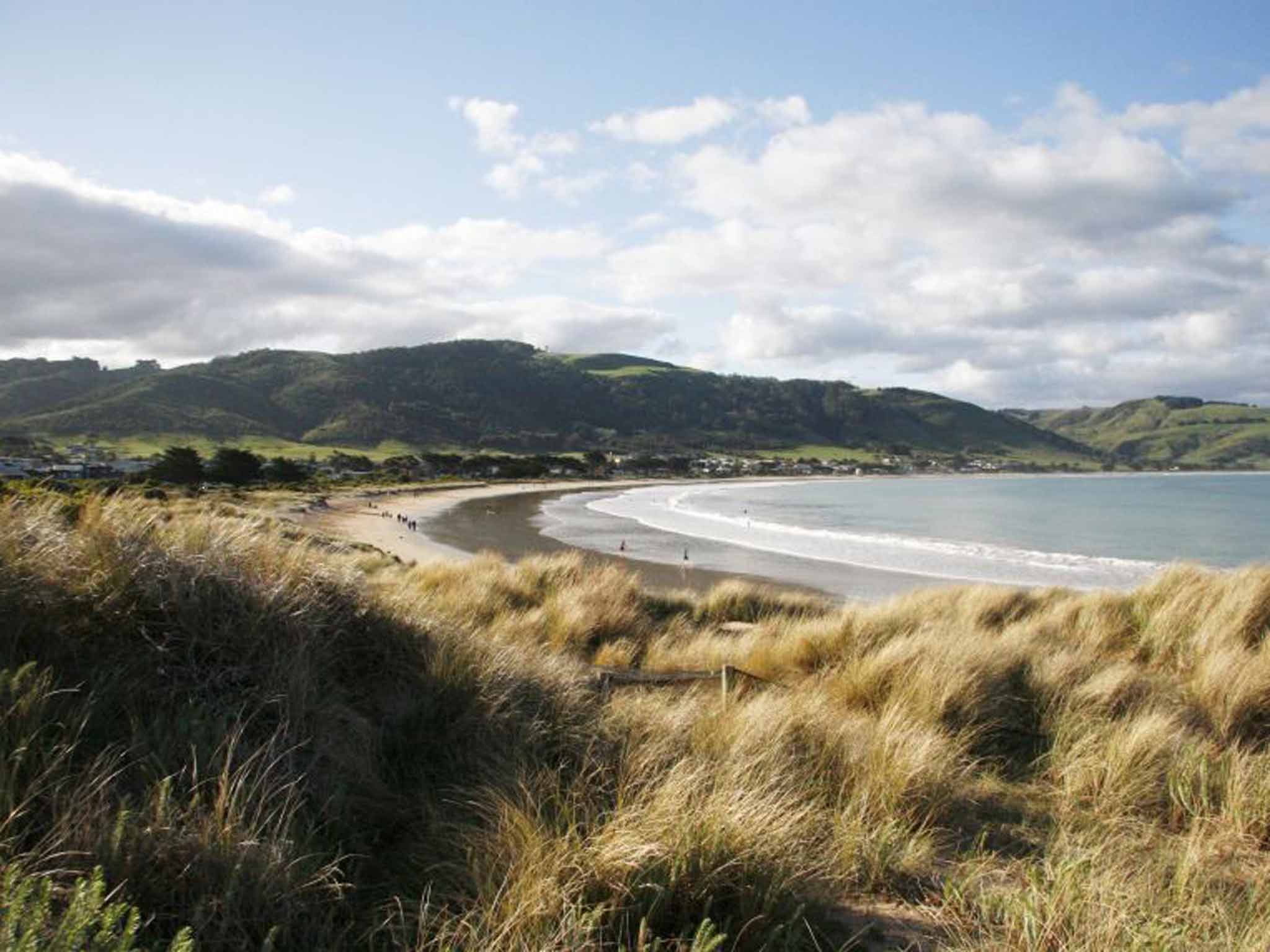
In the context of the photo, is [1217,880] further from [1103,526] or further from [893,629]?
[1103,526]

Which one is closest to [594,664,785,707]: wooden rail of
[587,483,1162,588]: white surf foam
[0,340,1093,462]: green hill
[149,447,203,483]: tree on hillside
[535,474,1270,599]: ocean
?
[535,474,1270,599]: ocean

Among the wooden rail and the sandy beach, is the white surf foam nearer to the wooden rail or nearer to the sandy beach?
the sandy beach

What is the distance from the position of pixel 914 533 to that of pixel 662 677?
47352 millimetres

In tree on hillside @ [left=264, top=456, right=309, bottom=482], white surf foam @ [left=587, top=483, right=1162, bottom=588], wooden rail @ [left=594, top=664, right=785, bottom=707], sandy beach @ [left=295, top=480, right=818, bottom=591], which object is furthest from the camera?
tree on hillside @ [left=264, top=456, right=309, bottom=482]

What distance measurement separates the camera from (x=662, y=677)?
6.86m

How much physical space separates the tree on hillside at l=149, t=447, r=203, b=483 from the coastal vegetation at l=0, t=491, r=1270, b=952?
66.0 metres

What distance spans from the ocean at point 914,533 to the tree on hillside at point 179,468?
1160 inches

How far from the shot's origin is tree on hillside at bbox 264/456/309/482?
8094cm

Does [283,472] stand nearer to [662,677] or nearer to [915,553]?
[915,553]

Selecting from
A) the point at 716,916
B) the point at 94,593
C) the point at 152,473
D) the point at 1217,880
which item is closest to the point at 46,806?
the point at 94,593

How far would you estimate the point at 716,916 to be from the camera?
284 centimetres

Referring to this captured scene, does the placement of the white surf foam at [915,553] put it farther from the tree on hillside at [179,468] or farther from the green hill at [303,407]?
the green hill at [303,407]

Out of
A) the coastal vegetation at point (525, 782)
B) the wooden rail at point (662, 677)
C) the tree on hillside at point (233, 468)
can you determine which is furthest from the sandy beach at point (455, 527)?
the coastal vegetation at point (525, 782)

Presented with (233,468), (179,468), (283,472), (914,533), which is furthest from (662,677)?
(283,472)
